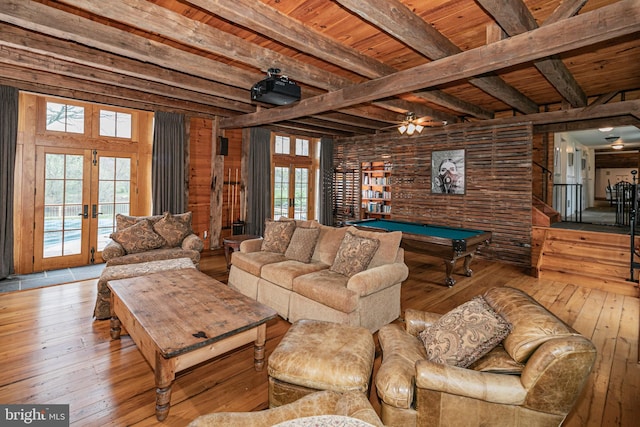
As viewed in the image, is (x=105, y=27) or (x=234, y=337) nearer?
(x=234, y=337)

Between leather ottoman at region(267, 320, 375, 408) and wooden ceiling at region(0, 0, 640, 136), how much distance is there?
235 centimetres

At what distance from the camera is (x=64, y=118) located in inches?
205

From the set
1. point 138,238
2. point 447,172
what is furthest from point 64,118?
point 447,172

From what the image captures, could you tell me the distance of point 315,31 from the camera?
304 cm

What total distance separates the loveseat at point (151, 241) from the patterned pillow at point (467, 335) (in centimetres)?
373

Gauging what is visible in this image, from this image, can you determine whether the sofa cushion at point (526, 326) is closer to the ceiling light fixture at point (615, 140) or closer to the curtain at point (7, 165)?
the curtain at point (7, 165)

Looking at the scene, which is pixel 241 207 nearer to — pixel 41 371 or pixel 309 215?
pixel 309 215

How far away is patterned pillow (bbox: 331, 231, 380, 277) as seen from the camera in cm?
336

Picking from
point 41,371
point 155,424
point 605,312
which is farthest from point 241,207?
point 605,312

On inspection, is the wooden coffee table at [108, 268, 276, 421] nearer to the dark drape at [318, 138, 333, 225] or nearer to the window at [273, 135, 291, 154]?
the window at [273, 135, 291, 154]

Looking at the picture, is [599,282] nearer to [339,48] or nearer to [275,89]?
[339,48]

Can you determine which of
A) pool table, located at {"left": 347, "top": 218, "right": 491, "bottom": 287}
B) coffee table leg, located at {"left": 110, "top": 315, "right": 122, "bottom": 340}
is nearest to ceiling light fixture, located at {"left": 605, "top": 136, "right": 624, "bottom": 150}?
pool table, located at {"left": 347, "top": 218, "right": 491, "bottom": 287}

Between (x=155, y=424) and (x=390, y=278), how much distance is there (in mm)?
2231

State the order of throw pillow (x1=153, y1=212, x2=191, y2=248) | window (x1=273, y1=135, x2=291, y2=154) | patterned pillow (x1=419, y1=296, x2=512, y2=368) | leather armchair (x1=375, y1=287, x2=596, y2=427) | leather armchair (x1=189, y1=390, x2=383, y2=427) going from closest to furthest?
leather armchair (x1=189, y1=390, x2=383, y2=427) → leather armchair (x1=375, y1=287, x2=596, y2=427) → patterned pillow (x1=419, y1=296, x2=512, y2=368) → throw pillow (x1=153, y1=212, x2=191, y2=248) → window (x1=273, y1=135, x2=291, y2=154)
